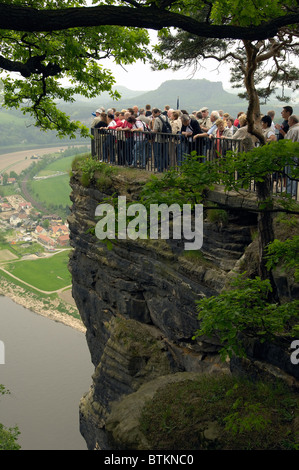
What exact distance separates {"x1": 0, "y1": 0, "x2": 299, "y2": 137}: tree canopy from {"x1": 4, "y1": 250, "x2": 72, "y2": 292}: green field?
54788mm

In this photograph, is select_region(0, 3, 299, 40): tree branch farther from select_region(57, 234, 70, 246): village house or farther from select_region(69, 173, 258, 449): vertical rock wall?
select_region(57, 234, 70, 246): village house

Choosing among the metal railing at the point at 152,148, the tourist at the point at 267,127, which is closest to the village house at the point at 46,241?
the metal railing at the point at 152,148

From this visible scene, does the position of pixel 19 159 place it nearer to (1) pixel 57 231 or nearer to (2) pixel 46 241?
(1) pixel 57 231

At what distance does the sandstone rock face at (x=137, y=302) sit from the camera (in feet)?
40.9

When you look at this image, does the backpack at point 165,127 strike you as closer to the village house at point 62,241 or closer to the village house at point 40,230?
the village house at point 62,241

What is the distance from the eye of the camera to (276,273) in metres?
10.1

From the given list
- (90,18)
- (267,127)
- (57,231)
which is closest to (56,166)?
(57,231)

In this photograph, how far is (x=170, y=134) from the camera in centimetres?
1439

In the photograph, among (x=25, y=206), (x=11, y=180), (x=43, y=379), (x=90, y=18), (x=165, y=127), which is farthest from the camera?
(x=11, y=180)

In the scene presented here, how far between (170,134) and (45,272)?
200ft

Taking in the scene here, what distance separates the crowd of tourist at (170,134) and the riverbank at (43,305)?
1360 inches

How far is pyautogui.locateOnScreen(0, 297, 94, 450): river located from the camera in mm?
31766

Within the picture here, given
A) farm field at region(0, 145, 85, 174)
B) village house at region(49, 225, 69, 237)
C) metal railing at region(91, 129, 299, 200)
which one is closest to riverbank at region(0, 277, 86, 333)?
village house at region(49, 225, 69, 237)
